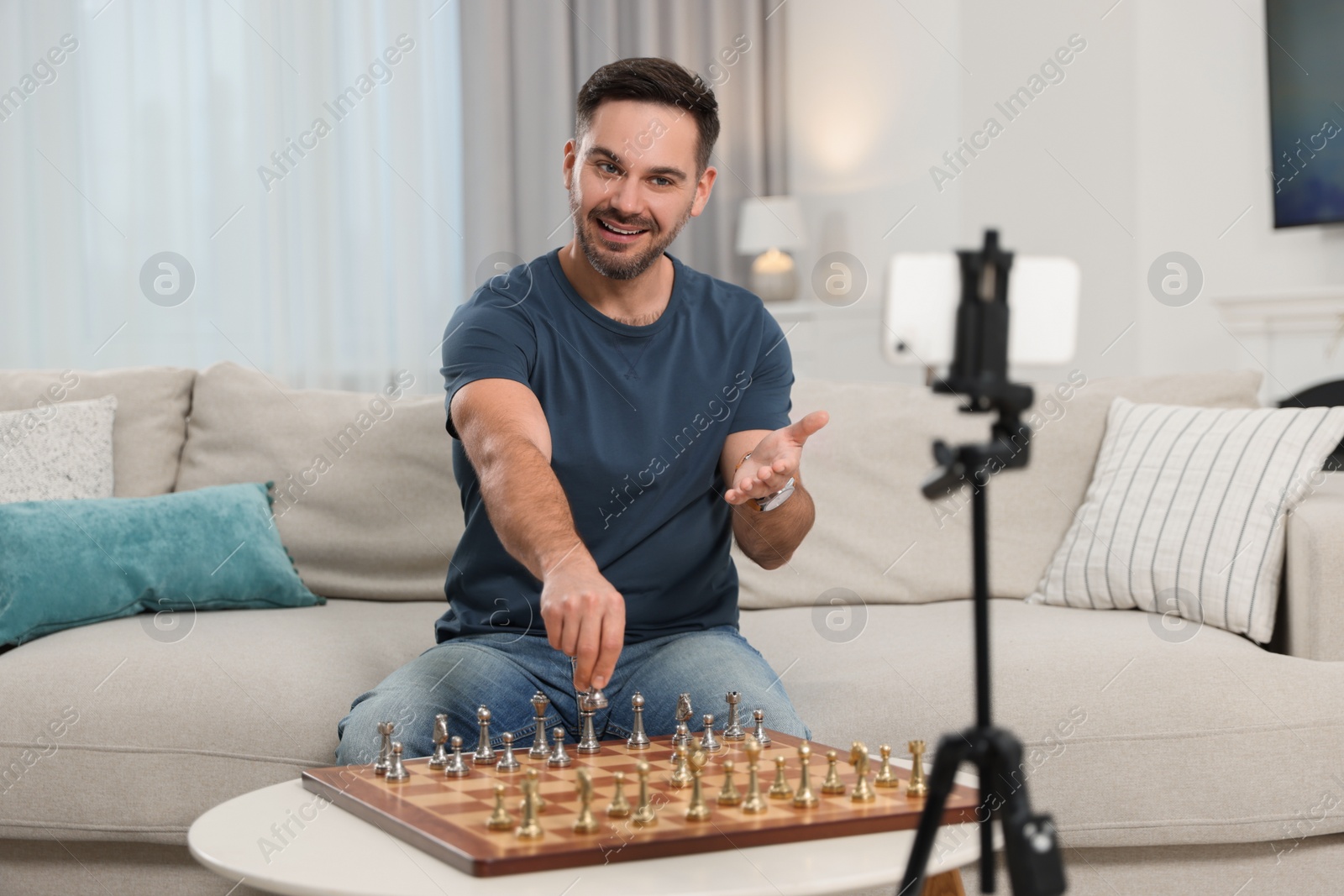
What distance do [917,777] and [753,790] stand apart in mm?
160

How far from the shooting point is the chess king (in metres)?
1.43

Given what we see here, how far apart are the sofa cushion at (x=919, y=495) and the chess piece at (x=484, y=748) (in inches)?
38.7

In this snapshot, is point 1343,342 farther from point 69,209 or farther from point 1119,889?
point 69,209

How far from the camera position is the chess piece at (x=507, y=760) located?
114cm

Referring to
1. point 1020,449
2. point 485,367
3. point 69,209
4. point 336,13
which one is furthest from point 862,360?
point 1020,449

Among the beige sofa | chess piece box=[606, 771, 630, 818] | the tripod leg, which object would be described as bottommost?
the beige sofa

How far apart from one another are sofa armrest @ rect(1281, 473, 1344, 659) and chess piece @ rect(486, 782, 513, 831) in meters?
1.30

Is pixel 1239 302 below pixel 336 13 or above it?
below

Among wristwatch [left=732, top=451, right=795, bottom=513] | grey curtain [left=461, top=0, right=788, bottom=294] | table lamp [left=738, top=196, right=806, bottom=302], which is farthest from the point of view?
table lamp [left=738, top=196, right=806, bottom=302]

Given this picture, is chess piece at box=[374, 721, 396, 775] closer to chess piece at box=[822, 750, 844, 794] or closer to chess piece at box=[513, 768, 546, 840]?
chess piece at box=[513, 768, 546, 840]

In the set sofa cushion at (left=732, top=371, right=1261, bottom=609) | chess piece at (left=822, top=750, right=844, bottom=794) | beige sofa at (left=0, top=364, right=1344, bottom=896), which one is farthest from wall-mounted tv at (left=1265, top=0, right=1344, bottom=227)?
chess piece at (left=822, top=750, right=844, bottom=794)

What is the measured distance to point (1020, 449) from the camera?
2.45 feet

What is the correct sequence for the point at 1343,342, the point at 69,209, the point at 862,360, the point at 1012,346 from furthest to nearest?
the point at 862,360 < the point at 69,209 < the point at 1343,342 < the point at 1012,346

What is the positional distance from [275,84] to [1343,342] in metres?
3.17
